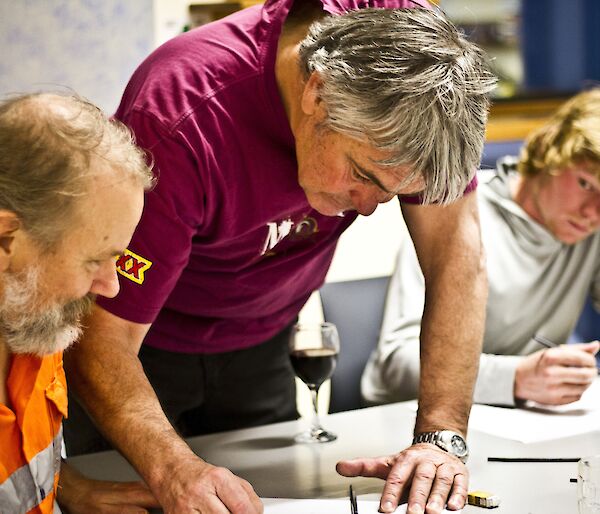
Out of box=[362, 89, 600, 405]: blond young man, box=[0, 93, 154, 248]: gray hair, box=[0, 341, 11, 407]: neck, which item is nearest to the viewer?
box=[0, 93, 154, 248]: gray hair

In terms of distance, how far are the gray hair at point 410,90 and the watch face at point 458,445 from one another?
0.41 m

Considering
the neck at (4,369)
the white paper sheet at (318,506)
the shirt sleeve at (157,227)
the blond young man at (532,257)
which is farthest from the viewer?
the blond young man at (532,257)


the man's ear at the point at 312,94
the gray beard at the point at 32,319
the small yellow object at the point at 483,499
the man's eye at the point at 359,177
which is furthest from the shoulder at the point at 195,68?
the small yellow object at the point at 483,499

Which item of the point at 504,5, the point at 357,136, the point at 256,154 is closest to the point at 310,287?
the point at 256,154

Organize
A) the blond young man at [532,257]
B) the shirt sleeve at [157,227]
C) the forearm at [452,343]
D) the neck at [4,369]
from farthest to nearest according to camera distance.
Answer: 1. the blond young man at [532,257]
2. the forearm at [452,343]
3. the shirt sleeve at [157,227]
4. the neck at [4,369]

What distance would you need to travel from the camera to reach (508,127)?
14.4 feet

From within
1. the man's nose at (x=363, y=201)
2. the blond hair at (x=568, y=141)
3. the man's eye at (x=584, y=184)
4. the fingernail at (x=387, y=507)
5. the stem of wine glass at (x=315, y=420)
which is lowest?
the stem of wine glass at (x=315, y=420)

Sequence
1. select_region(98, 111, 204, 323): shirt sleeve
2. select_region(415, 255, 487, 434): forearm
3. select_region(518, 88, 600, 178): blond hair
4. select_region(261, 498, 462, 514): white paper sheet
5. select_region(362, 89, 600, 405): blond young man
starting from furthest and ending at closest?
select_region(518, 88, 600, 178): blond hair < select_region(362, 89, 600, 405): blond young man < select_region(415, 255, 487, 434): forearm < select_region(98, 111, 204, 323): shirt sleeve < select_region(261, 498, 462, 514): white paper sheet

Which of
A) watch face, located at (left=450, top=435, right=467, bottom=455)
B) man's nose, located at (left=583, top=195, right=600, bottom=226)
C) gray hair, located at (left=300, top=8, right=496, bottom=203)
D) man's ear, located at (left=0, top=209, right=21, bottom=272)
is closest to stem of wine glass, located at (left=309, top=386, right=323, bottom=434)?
watch face, located at (left=450, top=435, right=467, bottom=455)

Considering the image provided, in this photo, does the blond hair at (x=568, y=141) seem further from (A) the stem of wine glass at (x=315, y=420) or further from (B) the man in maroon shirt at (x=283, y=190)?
(A) the stem of wine glass at (x=315, y=420)

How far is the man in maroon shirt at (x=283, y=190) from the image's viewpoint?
4.91 ft

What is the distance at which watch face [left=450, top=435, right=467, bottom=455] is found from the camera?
5.56 ft

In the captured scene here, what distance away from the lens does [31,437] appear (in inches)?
54.4

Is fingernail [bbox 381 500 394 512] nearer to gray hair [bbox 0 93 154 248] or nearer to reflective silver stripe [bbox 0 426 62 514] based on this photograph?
reflective silver stripe [bbox 0 426 62 514]
